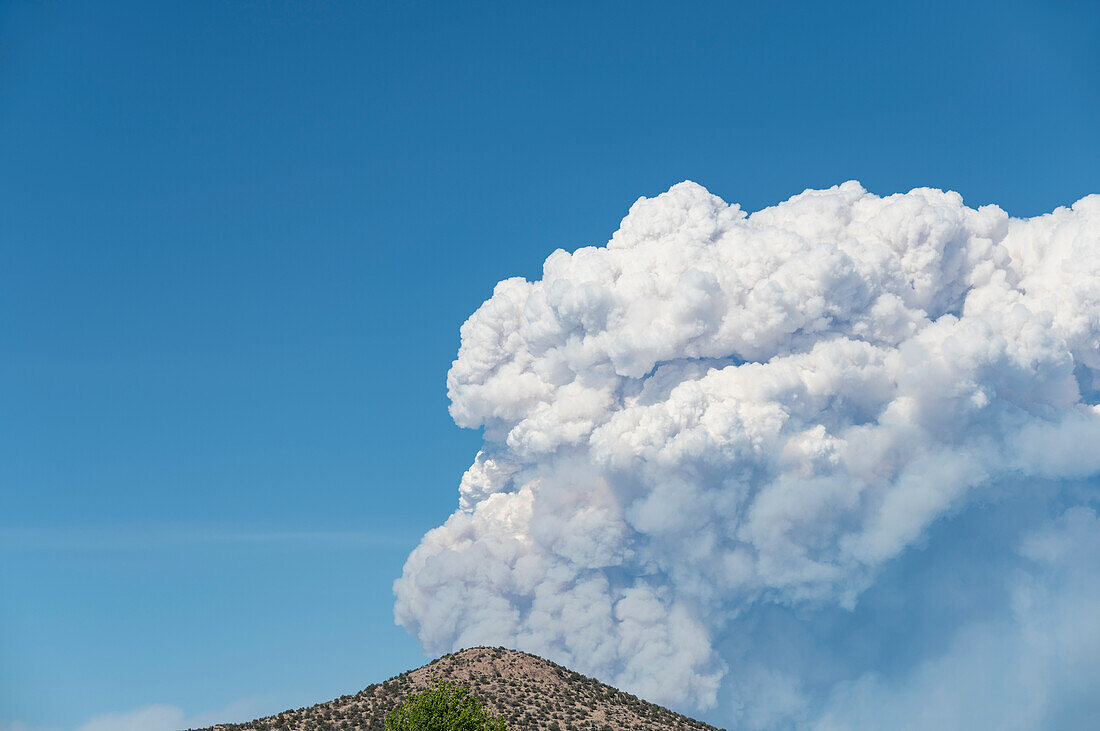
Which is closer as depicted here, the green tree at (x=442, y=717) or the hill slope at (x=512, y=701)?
the green tree at (x=442, y=717)

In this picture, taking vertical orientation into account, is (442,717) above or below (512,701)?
below

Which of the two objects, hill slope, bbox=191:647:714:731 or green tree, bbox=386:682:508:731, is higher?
hill slope, bbox=191:647:714:731

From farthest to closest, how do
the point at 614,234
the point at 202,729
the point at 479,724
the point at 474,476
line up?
1. the point at 474,476
2. the point at 614,234
3. the point at 202,729
4. the point at 479,724

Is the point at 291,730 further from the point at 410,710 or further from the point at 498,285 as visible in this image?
the point at 498,285

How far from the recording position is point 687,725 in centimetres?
8031

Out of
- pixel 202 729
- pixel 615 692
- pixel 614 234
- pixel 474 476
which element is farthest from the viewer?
pixel 474 476

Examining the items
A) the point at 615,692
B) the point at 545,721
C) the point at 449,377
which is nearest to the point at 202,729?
the point at 545,721

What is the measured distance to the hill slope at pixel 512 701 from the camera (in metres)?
72.0

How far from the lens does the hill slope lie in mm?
72000

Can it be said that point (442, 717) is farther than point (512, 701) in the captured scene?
No

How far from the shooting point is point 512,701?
77.8 m

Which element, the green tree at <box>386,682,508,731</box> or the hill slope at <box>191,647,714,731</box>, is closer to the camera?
the green tree at <box>386,682,508,731</box>

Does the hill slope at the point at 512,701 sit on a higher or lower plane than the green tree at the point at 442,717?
higher

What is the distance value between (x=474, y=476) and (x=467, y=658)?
8528 centimetres
